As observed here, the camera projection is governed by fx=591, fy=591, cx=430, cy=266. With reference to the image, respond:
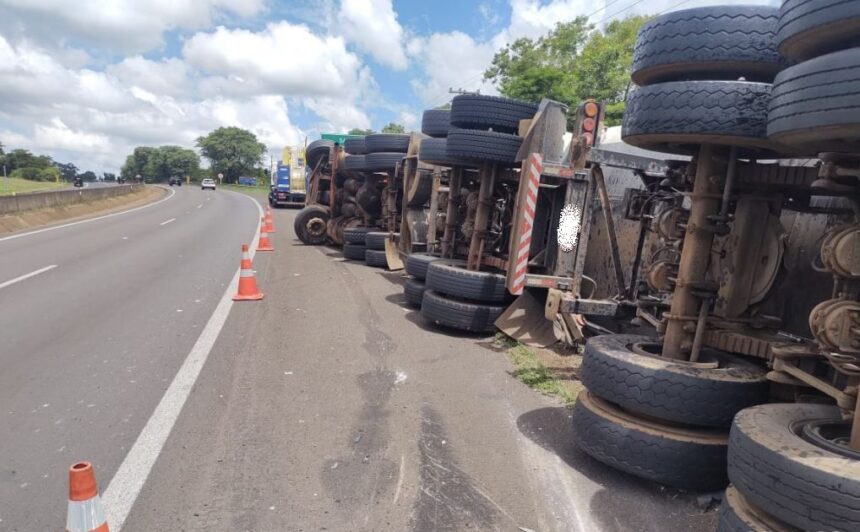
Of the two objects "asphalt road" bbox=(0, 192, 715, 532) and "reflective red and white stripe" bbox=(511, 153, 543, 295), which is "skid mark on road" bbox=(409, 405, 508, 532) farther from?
"reflective red and white stripe" bbox=(511, 153, 543, 295)

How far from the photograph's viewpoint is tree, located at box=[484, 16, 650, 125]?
26.2 m

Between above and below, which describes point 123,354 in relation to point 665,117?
below

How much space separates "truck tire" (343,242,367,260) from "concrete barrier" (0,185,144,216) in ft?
36.7

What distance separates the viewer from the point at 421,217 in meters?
Answer: 11.0

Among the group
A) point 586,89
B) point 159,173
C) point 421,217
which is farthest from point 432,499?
point 159,173

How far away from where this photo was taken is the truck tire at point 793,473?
2.25 meters

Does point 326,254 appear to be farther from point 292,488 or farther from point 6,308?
point 292,488

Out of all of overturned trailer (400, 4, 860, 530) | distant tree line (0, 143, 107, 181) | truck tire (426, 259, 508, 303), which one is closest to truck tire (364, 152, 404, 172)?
truck tire (426, 259, 508, 303)

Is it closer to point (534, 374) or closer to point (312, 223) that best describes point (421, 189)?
point (534, 374)

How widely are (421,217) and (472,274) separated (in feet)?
13.8

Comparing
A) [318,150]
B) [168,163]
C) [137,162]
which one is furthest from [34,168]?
[318,150]

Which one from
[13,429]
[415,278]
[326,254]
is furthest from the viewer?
[326,254]

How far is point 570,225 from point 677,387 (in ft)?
10.8

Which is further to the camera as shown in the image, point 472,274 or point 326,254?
point 326,254
